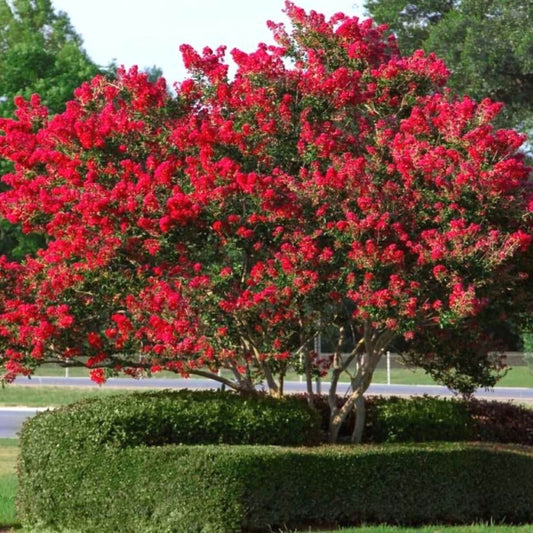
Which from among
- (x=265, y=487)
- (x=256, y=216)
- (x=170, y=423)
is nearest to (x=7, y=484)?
(x=170, y=423)

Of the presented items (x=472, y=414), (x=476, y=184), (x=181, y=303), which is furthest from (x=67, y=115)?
(x=472, y=414)

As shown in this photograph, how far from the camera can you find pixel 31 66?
43.0 meters

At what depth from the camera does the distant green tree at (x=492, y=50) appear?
30.7 m

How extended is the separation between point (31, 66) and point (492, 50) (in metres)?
18.9

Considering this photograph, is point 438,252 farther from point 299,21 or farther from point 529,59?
point 529,59

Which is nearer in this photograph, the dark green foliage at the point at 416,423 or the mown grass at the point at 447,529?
the mown grass at the point at 447,529

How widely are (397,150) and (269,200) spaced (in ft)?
4.50

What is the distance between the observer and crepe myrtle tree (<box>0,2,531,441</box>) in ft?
35.0

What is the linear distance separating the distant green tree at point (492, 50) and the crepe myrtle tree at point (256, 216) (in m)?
19.0

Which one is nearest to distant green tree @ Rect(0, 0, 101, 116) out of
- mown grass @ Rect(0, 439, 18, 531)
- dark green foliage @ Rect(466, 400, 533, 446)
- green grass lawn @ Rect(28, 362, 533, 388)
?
green grass lawn @ Rect(28, 362, 533, 388)

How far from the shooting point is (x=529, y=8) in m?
31.2

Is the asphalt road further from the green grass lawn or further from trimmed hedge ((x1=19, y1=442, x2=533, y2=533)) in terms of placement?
trimmed hedge ((x1=19, y1=442, x2=533, y2=533))

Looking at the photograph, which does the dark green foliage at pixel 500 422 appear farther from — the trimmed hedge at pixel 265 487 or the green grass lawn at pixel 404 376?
the green grass lawn at pixel 404 376

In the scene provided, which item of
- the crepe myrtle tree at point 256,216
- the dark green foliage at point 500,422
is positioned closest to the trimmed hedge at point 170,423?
the crepe myrtle tree at point 256,216
